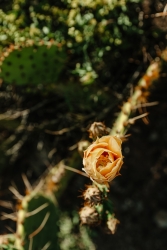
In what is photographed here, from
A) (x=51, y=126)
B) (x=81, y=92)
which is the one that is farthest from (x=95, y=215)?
(x=51, y=126)

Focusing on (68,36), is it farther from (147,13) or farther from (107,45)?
(147,13)

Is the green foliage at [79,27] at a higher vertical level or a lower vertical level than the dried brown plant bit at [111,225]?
higher

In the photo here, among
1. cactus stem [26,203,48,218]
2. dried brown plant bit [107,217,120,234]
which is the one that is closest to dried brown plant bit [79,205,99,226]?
dried brown plant bit [107,217,120,234]

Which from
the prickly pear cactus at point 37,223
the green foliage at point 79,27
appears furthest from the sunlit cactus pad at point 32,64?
the prickly pear cactus at point 37,223

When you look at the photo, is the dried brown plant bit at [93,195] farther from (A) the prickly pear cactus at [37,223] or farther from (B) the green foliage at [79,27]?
(B) the green foliage at [79,27]

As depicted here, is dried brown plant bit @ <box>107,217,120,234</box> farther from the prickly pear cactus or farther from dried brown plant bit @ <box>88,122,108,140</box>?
the prickly pear cactus
